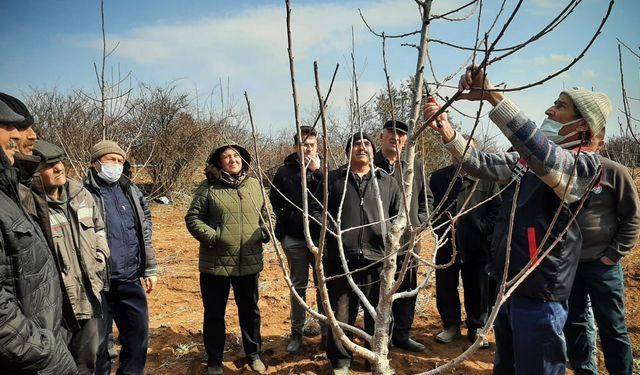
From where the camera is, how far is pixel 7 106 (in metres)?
1.75

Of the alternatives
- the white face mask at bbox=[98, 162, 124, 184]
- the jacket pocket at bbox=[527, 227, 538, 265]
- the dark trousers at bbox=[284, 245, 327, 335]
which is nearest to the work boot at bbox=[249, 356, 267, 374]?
the dark trousers at bbox=[284, 245, 327, 335]

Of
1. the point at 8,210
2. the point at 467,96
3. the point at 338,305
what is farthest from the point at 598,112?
the point at 8,210

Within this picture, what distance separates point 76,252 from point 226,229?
1.05 metres

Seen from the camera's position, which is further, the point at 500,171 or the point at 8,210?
the point at 500,171

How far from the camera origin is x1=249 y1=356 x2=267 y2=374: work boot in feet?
10.8

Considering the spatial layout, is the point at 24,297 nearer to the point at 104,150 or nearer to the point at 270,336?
the point at 104,150

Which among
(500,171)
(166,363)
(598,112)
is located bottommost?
(166,363)

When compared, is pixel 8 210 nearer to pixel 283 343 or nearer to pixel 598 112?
pixel 598 112

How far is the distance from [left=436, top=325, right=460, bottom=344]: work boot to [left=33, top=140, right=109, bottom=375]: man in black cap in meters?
2.77

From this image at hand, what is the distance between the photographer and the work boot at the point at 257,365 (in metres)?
3.28

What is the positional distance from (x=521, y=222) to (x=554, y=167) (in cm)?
35

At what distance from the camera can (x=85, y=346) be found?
7.82 ft

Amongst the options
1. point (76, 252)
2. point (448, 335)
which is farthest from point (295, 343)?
point (76, 252)

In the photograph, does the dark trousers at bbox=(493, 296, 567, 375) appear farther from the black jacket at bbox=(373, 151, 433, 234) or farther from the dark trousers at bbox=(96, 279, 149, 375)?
the dark trousers at bbox=(96, 279, 149, 375)
